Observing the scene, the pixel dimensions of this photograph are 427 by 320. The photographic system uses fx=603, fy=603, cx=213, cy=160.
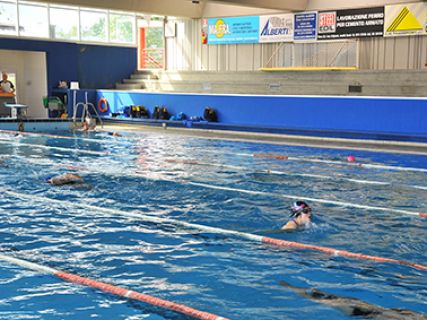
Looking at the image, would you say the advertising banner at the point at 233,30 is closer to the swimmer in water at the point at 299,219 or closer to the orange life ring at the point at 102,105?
the orange life ring at the point at 102,105

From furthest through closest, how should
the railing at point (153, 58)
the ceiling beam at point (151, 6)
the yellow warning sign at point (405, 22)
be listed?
the railing at point (153, 58) < the ceiling beam at point (151, 6) < the yellow warning sign at point (405, 22)

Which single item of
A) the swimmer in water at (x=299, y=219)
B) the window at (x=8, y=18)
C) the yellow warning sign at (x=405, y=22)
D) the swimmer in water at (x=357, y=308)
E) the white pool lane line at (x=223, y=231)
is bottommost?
the swimmer in water at (x=357, y=308)

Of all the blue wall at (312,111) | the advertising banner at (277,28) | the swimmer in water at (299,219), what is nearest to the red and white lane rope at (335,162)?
the blue wall at (312,111)

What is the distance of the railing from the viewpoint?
1017 inches

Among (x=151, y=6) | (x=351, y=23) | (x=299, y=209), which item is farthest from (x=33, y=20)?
(x=299, y=209)

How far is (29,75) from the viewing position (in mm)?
25078

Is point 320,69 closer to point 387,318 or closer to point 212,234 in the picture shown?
point 212,234

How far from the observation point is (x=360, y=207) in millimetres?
8180

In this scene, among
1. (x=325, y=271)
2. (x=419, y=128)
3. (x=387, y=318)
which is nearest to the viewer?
(x=387, y=318)

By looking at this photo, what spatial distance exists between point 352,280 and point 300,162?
24.8 feet

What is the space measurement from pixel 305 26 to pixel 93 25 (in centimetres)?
965

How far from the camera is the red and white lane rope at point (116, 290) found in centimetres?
429

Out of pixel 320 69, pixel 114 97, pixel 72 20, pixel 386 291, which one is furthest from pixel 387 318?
pixel 72 20

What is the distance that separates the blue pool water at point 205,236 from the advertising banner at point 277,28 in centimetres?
990
